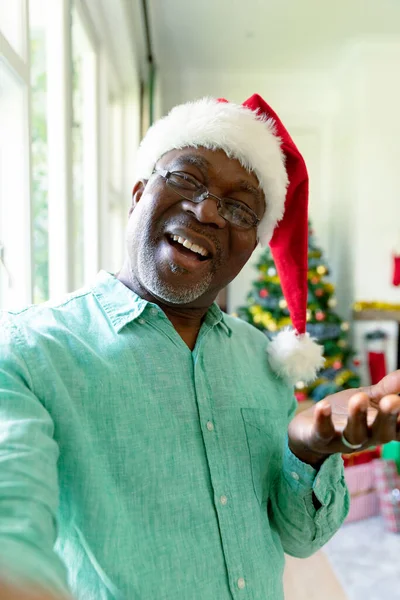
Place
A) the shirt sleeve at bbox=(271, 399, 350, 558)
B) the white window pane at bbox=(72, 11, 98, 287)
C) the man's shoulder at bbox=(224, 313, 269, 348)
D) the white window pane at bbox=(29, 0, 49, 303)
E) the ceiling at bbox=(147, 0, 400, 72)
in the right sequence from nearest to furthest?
the shirt sleeve at bbox=(271, 399, 350, 558) → the man's shoulder at bbox=(224, 313, 269, 348) → the white window pane at bbox=(29, 0, 49, 303) → the white window pane at bbox=(72, 11, 98, 287) → the ceiling at bbox=(147, 0, 400, 72)

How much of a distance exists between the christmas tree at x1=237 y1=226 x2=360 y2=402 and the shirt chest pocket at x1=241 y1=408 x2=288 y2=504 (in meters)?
2.78

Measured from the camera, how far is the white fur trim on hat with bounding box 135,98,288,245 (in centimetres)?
98

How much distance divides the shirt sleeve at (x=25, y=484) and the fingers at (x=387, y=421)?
402 millimetres

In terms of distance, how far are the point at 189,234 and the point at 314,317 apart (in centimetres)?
307

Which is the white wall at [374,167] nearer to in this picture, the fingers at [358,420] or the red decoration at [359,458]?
the red decoration at [359,458]

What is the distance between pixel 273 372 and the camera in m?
1.08

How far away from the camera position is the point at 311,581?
6.93ft

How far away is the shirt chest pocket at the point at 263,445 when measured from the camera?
887 millimetres

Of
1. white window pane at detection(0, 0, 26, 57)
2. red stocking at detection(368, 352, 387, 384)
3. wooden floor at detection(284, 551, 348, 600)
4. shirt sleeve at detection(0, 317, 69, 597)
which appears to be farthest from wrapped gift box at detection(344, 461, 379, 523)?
white window pane at detection(0, 0, 26, 57)

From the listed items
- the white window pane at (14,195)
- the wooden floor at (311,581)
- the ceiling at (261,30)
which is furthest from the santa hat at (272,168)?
the ceiling at (261,30)

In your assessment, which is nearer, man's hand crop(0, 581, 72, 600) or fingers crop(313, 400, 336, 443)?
man's hand crop(0, 581, 72, 600)

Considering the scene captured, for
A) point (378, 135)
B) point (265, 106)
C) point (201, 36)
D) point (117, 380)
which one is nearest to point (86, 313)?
point (117, 380)

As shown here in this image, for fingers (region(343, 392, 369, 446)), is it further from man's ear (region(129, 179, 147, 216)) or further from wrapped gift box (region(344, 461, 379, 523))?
wrapped gift box (region(344, 461, 379, 523))

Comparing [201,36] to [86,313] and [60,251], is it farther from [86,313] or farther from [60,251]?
[86,313]
